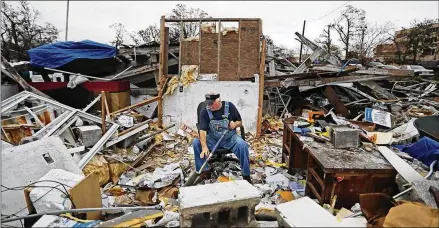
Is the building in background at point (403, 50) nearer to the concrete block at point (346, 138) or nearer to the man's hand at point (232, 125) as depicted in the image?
the concrete block at point (346, 138)

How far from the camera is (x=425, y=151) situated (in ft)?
9.81

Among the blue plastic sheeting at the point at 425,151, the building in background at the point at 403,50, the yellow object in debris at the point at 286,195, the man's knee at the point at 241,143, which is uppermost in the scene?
the building in background at the point at 403,50

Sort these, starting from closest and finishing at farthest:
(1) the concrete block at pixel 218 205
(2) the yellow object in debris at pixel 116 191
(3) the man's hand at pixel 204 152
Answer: (1) the concrete block at pixel 218 205 < (3) the man's hand at pixel 204 152 < (2) the yellow object in debris at pixel 116 191

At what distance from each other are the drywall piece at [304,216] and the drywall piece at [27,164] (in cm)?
281

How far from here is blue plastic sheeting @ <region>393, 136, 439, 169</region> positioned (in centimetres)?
286

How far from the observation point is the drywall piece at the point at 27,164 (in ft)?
10.0

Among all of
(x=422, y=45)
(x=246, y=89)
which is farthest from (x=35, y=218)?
(x=422, y=45)

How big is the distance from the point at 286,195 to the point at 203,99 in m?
3.80

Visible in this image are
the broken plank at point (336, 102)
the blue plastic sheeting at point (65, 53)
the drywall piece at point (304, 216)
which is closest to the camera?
the drywall piece at point (304, 216)

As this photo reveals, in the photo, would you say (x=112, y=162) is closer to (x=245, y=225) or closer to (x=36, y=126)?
(x=36, y=126)

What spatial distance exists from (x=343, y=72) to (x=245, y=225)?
6.18 m

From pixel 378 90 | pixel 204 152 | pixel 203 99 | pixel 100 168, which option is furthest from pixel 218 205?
pixel 378 90

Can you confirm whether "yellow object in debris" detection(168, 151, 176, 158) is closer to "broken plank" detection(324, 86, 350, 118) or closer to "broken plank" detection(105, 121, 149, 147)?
"broken plank" detection(105, 121, 149, 147)

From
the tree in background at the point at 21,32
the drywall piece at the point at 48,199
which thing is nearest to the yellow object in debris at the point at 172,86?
the drywall piece at the point at 48,199
